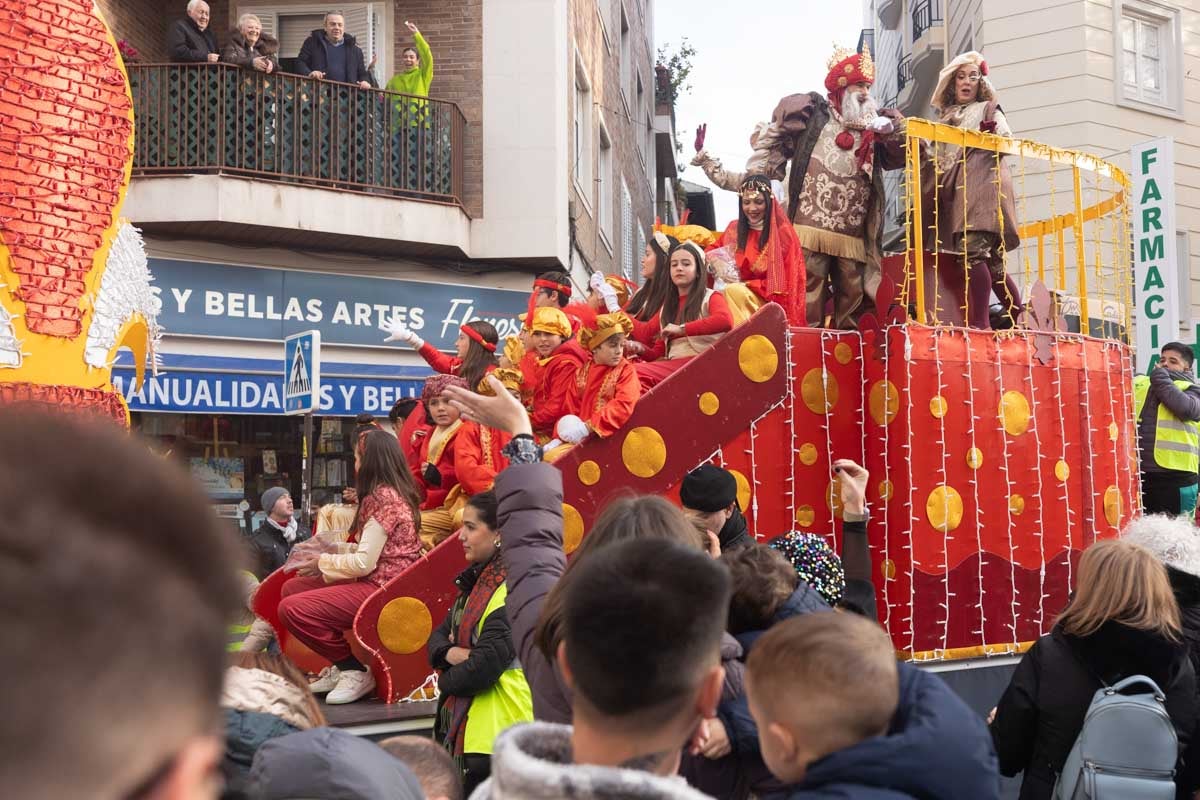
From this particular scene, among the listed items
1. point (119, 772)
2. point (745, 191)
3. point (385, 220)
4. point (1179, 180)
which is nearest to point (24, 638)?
point (119, 772)

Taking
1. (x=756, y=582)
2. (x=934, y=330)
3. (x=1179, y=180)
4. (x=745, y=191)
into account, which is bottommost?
(x=756, y=582)

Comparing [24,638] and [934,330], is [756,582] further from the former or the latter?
[934,330]

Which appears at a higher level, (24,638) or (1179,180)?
(1179,180)

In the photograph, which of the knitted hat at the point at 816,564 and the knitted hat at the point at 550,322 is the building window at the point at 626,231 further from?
the knitted hat at the point at 816,564

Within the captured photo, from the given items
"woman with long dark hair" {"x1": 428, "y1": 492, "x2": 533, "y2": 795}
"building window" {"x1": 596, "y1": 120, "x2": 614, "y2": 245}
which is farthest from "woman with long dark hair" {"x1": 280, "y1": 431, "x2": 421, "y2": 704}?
"building window" {"x1": 596, "y1": 120, "x2": 614, "y2": 245}

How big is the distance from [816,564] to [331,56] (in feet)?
38.3

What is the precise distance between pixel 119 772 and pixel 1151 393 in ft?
30.1

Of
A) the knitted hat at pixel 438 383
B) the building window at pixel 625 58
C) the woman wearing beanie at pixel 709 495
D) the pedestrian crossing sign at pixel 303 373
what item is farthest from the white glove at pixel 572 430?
the building window at pixel 625 58

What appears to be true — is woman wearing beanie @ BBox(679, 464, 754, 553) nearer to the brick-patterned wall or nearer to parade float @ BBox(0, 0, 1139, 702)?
parade float @ BBox(0, 0, 1139, 702)

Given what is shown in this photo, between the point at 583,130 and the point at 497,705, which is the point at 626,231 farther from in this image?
the point at 497,705

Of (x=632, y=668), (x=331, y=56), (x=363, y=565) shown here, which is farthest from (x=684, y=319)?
(x=331, y=56)

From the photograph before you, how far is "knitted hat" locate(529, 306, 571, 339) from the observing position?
6391mm

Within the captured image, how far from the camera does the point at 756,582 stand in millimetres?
2787

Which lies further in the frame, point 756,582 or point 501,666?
point 501,666
